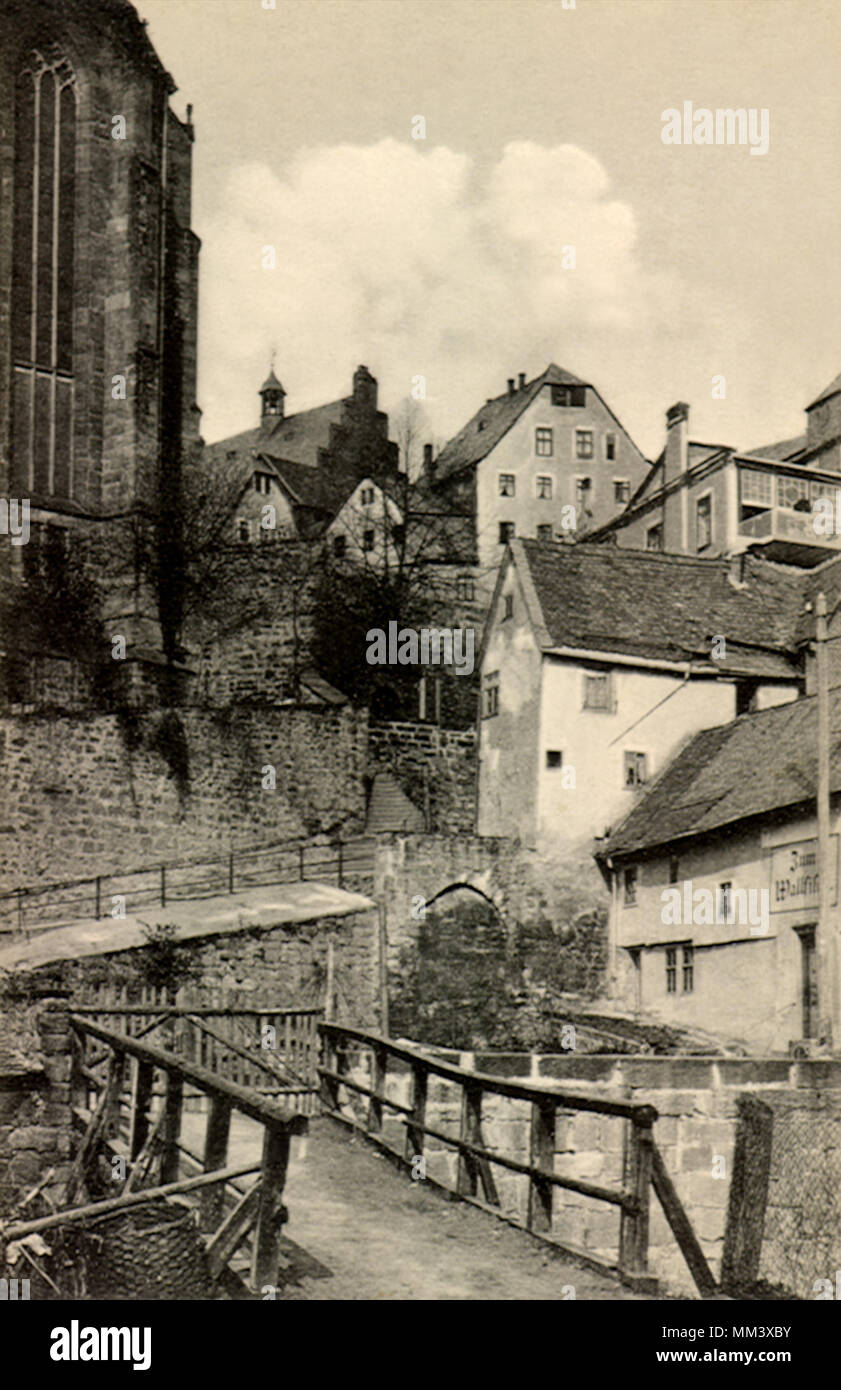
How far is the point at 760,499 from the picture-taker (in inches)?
1610

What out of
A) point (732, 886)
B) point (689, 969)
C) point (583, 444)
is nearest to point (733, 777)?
point (732, 886)

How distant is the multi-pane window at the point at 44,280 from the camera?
128 ft

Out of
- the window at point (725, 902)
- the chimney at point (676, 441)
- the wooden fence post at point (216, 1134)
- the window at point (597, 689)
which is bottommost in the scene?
the wooden fence post at point (216, 1134)

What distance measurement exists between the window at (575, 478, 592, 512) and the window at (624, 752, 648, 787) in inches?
830

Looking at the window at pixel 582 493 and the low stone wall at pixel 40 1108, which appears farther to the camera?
the window at pixel 582 493

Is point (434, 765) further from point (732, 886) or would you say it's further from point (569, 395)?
point (569, 395)

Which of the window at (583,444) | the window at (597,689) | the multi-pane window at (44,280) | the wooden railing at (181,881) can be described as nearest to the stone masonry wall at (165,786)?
the wooden railing at (181,881)

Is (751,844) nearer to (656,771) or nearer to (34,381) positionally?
(656,771)

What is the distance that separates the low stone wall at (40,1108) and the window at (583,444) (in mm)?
40864

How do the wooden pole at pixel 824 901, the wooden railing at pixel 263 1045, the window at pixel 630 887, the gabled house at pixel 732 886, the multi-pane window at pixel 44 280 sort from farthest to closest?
the multi-pane window at pixel 44 280
the window at pixel 630 887
the gabled house at pixel 732 886
the wooden pole at pixel 824 901
the wooden railing at pixel 263 1045

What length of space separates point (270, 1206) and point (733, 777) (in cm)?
2206

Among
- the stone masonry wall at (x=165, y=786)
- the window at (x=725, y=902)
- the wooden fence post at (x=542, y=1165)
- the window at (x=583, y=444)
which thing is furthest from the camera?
the window at (x=583, y=444)

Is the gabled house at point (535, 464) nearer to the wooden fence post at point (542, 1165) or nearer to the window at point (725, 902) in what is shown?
the window at point (725, 902)

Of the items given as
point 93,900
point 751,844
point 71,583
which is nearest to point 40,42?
point 71,583
